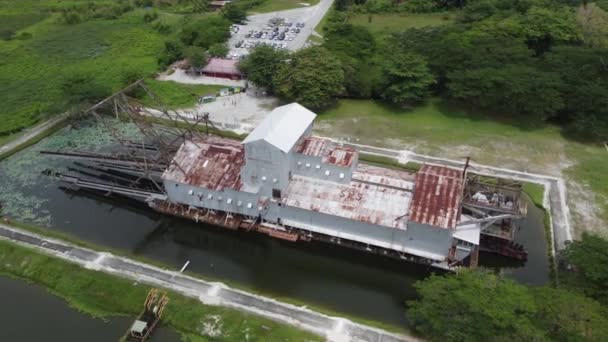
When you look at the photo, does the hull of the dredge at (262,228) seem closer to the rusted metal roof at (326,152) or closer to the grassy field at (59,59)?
the rusted metal roof at (326,152)

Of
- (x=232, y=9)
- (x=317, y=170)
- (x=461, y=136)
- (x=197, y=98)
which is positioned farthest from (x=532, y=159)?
(x=232, y=9)

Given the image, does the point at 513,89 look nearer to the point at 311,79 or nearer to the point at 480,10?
the point at 311,79

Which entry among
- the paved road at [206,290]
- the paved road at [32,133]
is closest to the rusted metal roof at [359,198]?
the paved road at [206,290]

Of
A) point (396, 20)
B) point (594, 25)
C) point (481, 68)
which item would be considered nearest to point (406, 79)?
point (481, 68)

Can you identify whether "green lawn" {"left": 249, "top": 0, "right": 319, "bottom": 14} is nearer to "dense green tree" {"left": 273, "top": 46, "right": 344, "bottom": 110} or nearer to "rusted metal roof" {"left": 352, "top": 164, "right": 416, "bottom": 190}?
"dense green tree" {"left": 273, "top": 46, "right": 344, "bottom": 110}

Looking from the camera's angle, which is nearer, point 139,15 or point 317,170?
point 317,170

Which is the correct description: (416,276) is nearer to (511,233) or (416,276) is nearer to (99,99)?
(511,233)
